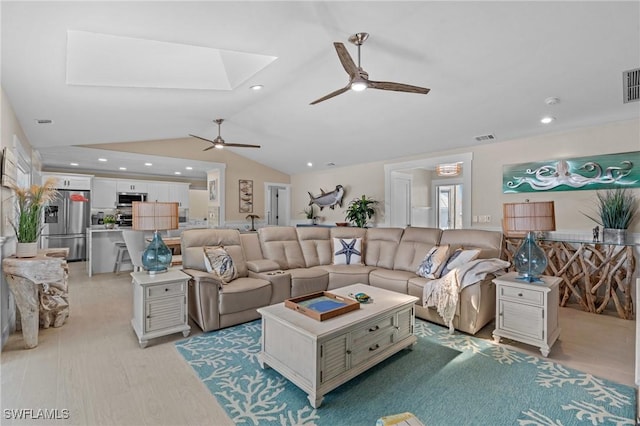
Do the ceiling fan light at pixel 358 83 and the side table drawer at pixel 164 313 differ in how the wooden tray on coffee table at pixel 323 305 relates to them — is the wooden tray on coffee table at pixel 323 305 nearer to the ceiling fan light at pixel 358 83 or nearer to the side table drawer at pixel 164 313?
the side table drawer at pixel 164 313

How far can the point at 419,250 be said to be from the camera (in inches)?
163

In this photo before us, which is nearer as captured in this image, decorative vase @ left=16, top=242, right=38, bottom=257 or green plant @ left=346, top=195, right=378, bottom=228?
decorative vase @ left=16, top=242, right=38, bottom=257

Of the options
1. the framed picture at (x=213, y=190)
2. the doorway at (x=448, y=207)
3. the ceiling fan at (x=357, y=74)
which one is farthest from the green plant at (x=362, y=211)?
the ceiling fan at (x=357, y=74)

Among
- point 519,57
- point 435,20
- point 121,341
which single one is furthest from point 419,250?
point 121,341

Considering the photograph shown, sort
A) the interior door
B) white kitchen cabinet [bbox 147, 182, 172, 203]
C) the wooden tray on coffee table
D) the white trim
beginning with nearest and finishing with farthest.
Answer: the wooden tray on coffee table → the white trim → the interior door → white kitchen cabinet [bbox 147, 182, 172, 203]

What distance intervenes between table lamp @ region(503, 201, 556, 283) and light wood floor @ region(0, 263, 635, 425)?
73 cm

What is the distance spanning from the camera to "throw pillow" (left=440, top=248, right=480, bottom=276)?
3396 millimetres

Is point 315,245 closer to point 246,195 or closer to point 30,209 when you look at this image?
point 30,209

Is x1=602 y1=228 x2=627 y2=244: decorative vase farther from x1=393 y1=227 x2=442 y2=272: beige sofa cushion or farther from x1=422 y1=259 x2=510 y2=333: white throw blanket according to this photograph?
x1=393 y1=227 x2=442 y2=272: beige sofa cushion

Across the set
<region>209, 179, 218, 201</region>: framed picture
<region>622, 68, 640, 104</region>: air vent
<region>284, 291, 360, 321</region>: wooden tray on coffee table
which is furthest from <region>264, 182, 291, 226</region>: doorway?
<region>622, 68, 640, 104</region>: air vent

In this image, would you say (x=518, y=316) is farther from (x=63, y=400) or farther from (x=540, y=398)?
(x=63, y=400)

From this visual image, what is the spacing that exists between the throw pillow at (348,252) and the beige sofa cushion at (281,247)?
0.54m

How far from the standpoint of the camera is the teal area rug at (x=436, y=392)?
189cm

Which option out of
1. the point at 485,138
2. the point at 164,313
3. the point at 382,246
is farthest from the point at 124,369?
the point at 485,138
